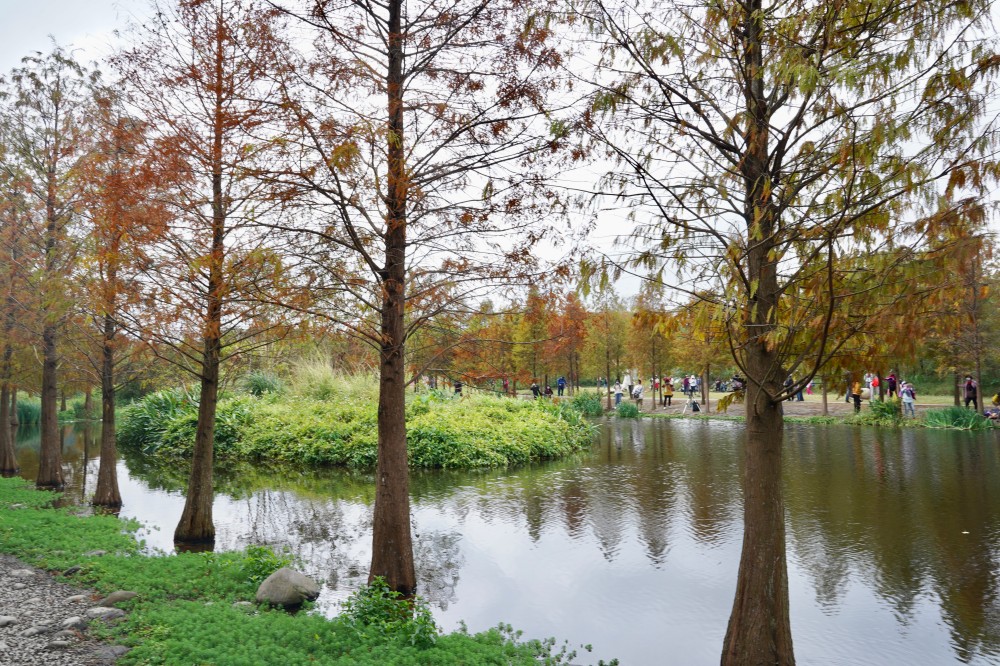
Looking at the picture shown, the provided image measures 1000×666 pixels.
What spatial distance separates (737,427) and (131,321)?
21.1m

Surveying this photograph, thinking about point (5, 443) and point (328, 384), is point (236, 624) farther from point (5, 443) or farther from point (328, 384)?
point (328, 384)

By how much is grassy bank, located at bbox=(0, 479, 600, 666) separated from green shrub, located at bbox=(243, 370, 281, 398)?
1762 centimetres

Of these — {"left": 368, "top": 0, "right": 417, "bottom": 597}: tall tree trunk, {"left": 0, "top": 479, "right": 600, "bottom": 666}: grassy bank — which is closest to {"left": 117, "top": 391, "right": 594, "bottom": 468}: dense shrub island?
{"left": 0, "top": 479, "right": 600, "bottom": 666}: grassy bank

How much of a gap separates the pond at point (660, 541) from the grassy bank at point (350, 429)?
3.56 feet

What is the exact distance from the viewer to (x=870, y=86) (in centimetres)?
432

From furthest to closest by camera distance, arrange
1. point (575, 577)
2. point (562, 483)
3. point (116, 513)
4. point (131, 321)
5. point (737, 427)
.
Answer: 1. point (737, 427)
2. point (562, 483)
3. point (116, 513)
4. point (131, 321)
5. point (575, 577)

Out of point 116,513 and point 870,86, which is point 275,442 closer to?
point 116,513

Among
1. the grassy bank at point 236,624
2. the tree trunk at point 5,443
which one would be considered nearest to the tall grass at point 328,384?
the tree trunk at point 5,443

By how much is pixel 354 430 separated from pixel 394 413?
446 inches

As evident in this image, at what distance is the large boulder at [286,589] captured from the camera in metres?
6.68

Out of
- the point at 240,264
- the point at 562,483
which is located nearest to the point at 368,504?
the point at 562,483

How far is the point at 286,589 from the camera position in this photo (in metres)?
6.79

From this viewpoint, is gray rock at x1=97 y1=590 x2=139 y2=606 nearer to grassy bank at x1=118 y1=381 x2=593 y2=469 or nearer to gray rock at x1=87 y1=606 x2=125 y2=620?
gray rock at x1=87 y1=606 x2=125 y2=620

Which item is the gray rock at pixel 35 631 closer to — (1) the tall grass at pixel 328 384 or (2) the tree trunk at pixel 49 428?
(2) the tree trunk at pixel 49 428
